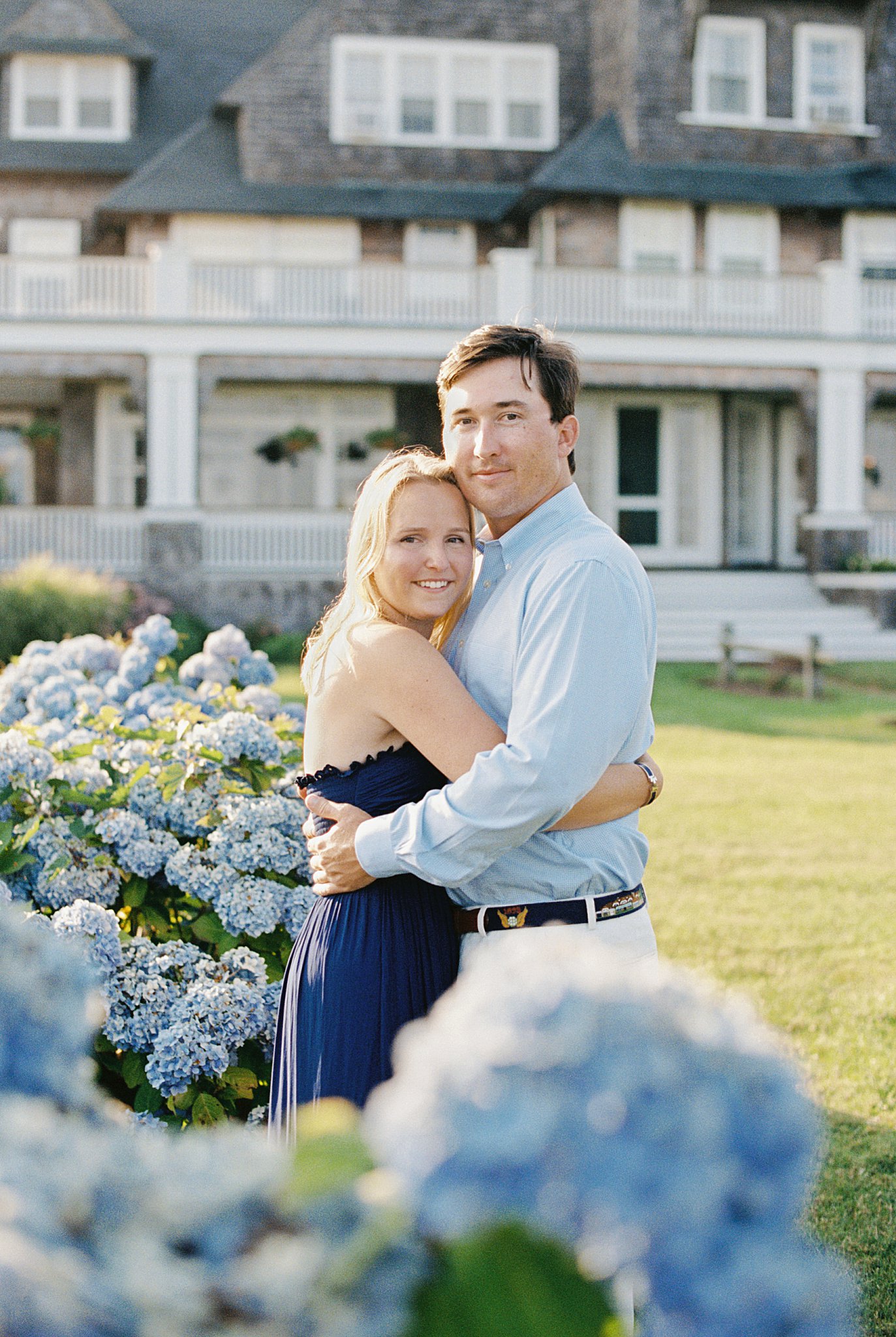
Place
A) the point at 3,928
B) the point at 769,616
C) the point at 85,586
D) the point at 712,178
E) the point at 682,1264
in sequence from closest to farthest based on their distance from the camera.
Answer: the point at 682,1264 < the point at 3,928 < the point at 85,586 < the point at 769,616 < the point at 712,178

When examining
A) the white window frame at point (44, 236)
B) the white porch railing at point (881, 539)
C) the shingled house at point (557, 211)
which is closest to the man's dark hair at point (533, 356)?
the shingled house at point (557, 211)

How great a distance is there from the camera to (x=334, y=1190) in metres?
0.71

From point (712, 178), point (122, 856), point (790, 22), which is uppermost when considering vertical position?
point (790, 22)

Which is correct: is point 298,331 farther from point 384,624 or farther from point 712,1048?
point 712,1048

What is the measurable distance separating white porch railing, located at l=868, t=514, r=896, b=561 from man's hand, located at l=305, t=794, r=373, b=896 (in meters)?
20.4

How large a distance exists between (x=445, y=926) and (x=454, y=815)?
18.3 inches

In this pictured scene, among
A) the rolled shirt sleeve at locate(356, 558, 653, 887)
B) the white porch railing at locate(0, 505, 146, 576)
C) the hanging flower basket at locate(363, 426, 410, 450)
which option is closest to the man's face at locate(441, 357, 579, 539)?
the rolled shirt sleeve at locate(356, 558, 653, 887)

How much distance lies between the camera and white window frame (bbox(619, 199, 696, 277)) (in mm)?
22859

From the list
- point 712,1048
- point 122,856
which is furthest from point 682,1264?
point 122,856

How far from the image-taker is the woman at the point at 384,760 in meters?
2.26

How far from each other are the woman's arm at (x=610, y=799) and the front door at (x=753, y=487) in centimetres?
2246

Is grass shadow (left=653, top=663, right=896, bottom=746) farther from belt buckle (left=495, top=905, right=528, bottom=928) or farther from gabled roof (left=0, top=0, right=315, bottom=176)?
gabled roof (left=0, top=0, right=315, bottom=176)

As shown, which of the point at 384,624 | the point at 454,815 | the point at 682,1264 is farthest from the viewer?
the point at 384,624

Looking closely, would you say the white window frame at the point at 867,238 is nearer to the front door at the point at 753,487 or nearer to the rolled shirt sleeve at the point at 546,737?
the front door at the point at 753,487
